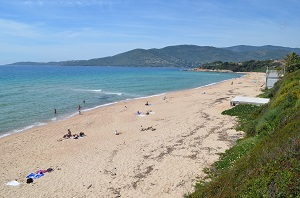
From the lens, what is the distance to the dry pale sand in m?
11.4

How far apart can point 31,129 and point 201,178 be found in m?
17.2

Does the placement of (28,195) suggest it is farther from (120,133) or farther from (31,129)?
(31,129)

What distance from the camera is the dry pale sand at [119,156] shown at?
1143 cm

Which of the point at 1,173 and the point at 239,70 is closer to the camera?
the point at 1,173

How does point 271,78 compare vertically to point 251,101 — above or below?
above

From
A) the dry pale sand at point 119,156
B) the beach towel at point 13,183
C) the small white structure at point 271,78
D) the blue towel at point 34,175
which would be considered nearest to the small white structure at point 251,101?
the dry pale sand at point 119,156

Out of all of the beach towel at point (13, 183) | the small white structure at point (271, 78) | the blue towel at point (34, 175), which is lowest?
the beach towel at point (13, 183)

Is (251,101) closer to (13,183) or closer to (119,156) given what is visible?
(119,156)

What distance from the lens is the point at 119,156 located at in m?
15.1

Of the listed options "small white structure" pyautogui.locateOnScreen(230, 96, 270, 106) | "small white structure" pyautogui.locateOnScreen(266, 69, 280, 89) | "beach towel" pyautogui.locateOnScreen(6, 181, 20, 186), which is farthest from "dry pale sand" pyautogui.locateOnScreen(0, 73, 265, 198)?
"small white structure" pyautogui.locateOnScreen(266, 69, 280, 89)

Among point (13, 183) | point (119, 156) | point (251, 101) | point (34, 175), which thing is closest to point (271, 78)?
point (251, 101)

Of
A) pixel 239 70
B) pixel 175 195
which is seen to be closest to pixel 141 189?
pixel 175 195

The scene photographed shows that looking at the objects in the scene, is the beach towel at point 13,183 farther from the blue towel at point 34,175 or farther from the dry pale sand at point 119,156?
the blue towel at point 34,175

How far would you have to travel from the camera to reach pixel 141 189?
436 inches
